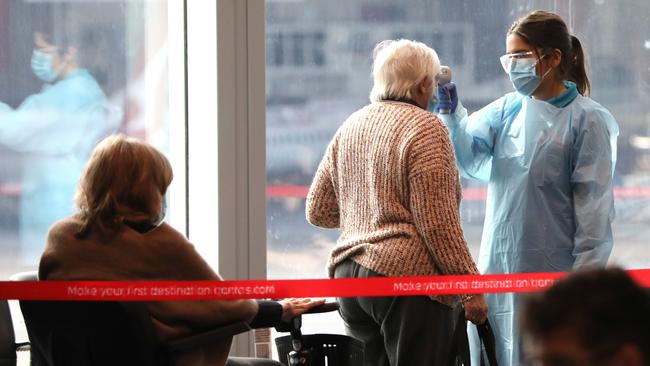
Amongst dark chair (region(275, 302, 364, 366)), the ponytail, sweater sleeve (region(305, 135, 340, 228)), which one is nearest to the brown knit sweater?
sweater sleeve (region(305, 135, 340, 228))

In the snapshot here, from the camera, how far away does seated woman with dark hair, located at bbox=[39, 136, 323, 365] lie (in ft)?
12.3

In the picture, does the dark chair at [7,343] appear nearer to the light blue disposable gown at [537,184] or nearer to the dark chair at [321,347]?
the dark chair at [321,347]

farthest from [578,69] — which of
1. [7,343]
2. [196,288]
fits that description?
[7,343]

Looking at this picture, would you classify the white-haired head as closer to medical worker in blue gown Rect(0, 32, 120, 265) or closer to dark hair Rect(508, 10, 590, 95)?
dark hair Rect(508, 10, 590, 95)

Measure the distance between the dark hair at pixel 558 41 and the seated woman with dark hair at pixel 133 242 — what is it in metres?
1.45

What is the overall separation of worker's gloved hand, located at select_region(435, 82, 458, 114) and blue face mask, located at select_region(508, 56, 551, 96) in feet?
0.79

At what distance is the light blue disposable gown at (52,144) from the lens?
4.60 m

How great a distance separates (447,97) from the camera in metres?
4.32

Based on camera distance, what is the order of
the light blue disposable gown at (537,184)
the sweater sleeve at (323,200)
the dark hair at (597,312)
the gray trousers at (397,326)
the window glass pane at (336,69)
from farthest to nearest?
the window glass pane at (336,69)
the light blue disposable gown at (537,184)
the sweater sleeve at (323,200)
the gray trousers at (397,326)
the dark hair at (597,312)

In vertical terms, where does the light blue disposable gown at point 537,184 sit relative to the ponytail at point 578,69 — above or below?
below

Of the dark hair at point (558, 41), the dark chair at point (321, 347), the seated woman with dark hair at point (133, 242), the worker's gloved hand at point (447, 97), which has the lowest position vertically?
the dark chair at point (321, 347)

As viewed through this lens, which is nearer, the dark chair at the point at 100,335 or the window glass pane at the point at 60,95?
the dark chair at the point at 100,335

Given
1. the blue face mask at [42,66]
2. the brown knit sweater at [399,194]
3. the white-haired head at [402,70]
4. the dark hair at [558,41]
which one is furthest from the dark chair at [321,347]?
the blue face mask at [42,66]

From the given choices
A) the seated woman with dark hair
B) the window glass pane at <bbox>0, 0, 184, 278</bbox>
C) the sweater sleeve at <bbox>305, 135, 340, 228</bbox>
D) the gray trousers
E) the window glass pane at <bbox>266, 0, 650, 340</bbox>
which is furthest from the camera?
the window glass pane at <bbox>266, 0, 650, 340</bbox>
